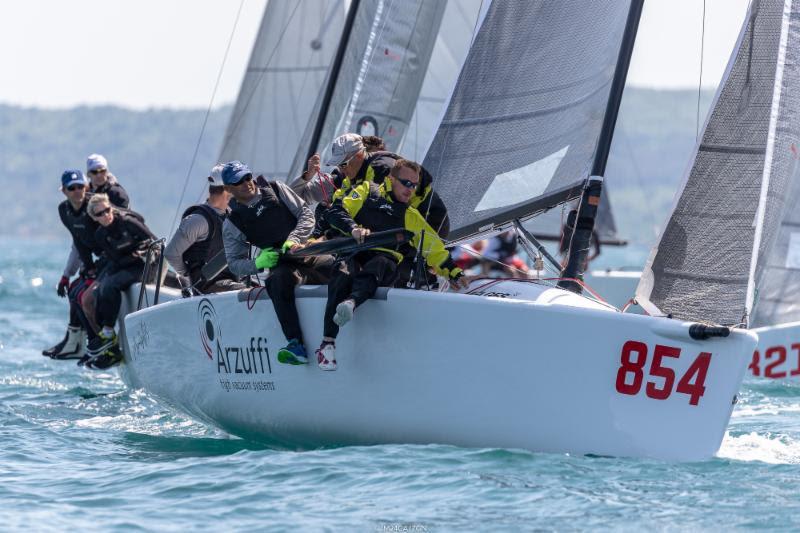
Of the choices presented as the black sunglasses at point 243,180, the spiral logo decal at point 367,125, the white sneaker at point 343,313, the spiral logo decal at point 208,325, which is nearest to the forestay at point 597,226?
the spiral logo decal at point 367,125

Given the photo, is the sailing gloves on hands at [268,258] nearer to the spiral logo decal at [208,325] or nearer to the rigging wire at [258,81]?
the spiral logo decal at [208,325]

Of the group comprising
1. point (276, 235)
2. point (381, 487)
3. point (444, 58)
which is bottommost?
point (381, 487)

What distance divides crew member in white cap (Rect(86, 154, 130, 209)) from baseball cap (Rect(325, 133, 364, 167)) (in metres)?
3.46

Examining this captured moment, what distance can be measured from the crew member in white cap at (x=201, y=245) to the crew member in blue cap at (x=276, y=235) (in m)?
1.31

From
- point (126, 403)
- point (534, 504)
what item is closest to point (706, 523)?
point (534, 504)

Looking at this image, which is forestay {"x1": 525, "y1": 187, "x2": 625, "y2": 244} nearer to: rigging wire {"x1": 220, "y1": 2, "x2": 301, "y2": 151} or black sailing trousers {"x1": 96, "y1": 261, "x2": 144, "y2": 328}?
rigging wire {"x1": 220, "y1": 2, "x2": 301, "y2": 151}

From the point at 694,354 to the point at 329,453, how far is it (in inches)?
67.1

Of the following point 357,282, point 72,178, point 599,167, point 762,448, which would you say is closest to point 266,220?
point 357,282

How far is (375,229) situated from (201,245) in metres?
2.25

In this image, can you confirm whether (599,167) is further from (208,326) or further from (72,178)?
(72,178)

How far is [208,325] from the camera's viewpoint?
7164 mm

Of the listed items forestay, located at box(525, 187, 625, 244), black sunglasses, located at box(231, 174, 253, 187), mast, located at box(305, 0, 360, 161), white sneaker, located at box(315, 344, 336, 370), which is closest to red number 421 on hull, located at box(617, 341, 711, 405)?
white sneaker, located at box(315, 344, 336, 370)

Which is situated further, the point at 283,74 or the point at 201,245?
the point at 283,74

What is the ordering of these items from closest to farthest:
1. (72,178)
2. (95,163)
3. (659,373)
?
(659,373) < (72,178) < (95,163)
